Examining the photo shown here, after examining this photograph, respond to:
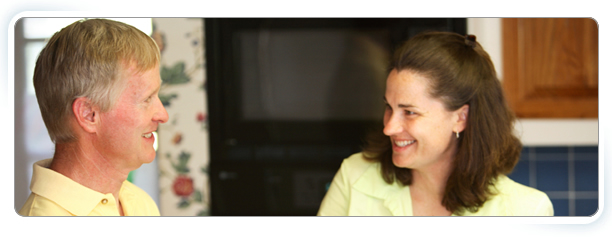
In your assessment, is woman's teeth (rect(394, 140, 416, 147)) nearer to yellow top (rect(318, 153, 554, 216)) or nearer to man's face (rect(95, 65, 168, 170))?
yellow top (rect(318, 153, 554, 216))

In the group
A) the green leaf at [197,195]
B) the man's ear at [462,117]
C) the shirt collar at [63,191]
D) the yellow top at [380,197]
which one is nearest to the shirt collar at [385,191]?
the yellow top at [380,197]

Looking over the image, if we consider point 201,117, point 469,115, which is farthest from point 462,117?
point 201,117

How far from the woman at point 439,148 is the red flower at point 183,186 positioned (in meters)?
0.21

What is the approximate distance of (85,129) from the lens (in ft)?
1.97

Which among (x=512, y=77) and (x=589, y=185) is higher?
(x=512, y=77)

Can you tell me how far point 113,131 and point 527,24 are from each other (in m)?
0.63

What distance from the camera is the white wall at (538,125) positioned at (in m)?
0.63

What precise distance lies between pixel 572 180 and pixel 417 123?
274 millimetres

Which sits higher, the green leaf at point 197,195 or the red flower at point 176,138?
the red flower at point 176,138

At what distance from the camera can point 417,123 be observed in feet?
2.03

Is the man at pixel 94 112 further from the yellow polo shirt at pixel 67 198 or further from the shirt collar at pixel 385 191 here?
the shirt collar at pixel 385 191

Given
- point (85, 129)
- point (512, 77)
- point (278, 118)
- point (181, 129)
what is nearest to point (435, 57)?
point (512, 77)

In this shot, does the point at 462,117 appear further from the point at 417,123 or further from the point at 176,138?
the point at 176,138
